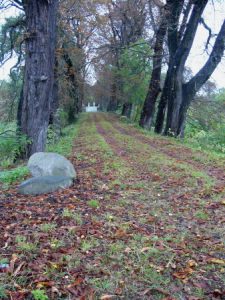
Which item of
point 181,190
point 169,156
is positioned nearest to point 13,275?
point 181,190

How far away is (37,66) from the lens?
6.79 m

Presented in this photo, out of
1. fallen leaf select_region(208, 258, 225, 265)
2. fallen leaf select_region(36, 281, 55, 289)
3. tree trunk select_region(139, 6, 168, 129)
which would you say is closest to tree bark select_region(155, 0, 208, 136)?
tree trunk select_region(139, 6, 168, 129)

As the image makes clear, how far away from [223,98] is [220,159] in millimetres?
10986

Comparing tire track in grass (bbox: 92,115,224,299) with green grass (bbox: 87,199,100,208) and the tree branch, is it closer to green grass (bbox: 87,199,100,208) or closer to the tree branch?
green grass (bbox: 87,199,100,208)

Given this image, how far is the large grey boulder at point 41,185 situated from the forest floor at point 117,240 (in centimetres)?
14

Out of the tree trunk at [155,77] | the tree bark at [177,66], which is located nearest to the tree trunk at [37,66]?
the tree bark at [177,66]

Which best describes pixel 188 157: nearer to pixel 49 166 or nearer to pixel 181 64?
pixel 49 166

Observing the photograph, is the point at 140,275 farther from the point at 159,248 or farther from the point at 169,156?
the point at 169,156

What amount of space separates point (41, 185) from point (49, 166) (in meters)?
0.43

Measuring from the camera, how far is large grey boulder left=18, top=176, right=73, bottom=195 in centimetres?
495

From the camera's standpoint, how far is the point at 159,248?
3.28 m

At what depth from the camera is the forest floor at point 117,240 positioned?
8.68 feet

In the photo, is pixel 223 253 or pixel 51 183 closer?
pixel 223 253

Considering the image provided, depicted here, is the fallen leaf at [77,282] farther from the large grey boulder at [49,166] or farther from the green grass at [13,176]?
the green grass at [13,176]
